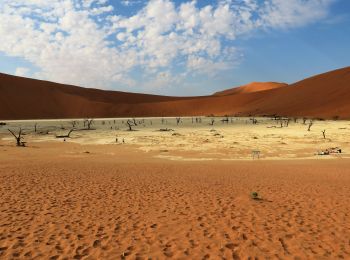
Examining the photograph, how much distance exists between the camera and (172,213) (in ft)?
25.9

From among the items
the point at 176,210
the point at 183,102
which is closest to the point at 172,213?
the point at 176,210

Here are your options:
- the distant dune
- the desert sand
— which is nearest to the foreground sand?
the desert sand

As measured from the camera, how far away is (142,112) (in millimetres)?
73562

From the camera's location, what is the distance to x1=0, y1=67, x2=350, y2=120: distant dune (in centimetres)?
5493

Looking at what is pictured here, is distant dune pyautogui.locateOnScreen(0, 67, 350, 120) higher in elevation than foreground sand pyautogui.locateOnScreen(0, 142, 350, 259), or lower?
higher

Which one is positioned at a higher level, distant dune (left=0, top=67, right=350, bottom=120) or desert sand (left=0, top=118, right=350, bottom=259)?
distant dune (left=0, top=67, right=350, bottom=120)

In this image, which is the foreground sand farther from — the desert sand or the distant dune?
the distant dune

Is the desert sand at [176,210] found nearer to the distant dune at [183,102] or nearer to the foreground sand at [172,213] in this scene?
the foreground sand at [172,213]

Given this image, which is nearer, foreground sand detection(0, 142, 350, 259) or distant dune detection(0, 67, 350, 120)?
foreground sand detection(0, 142, 350, 259)

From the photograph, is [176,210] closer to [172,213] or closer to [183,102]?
[172,213]

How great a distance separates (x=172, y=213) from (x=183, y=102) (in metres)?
74.9

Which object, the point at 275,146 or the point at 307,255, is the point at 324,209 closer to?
the point at 307,255

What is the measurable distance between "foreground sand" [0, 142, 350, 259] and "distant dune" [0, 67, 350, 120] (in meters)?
37.8

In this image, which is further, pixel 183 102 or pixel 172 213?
pixel 183 102
